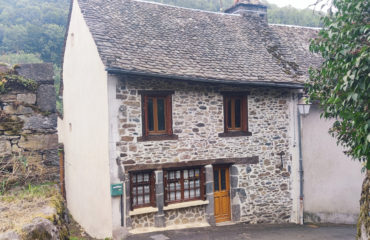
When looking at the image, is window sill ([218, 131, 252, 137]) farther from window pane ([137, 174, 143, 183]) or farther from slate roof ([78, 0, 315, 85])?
window pane ([137, 174, 143, 183])

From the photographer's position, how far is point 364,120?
14.6 feet

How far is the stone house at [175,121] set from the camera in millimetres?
9414

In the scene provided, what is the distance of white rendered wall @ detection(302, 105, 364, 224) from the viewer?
12039 millimetres

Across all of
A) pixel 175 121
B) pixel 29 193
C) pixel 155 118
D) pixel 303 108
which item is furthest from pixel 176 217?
pixel 29 193

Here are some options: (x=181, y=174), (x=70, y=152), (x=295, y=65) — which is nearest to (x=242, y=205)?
(x=181, y=174)

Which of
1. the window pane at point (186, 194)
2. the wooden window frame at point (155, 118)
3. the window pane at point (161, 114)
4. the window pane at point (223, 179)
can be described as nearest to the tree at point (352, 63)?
the wooden window frame at point (155, 118)

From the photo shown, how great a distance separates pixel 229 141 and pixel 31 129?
25.0ft

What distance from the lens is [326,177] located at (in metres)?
12.2

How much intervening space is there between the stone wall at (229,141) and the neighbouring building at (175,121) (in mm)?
31

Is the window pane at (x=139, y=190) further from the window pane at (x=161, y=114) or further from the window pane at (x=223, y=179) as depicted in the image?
the window pane at (x=223, y=179)

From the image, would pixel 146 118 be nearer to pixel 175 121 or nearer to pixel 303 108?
pixel 175 121

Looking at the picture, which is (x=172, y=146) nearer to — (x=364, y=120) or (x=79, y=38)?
(x=79, y=38)

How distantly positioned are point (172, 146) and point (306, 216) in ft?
18.3

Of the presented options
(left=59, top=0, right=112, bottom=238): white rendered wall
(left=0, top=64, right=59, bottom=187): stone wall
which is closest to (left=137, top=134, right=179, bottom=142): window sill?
(left=59, top=0, right=112, bottom=238): white rendered wall
